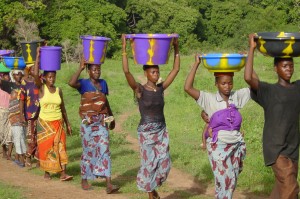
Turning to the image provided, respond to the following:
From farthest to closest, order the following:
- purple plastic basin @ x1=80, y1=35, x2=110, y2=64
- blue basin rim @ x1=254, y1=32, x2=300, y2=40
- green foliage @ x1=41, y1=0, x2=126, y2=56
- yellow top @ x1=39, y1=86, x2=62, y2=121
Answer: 1. green foliage @ x1=41, y1=0, x2=126, y2=56
2. yellow top @ x1=39, y1=86, x2=62, y2=121
3. purple plastic basin @ x1=80, y1=35, x2=110, y2=64
4. blue basin rim @ x1=254, y1=32, x2=300, y2=40

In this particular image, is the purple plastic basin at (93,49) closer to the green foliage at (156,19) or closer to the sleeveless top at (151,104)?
the sleeveless top at (151,104)

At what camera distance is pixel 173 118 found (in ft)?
45.8

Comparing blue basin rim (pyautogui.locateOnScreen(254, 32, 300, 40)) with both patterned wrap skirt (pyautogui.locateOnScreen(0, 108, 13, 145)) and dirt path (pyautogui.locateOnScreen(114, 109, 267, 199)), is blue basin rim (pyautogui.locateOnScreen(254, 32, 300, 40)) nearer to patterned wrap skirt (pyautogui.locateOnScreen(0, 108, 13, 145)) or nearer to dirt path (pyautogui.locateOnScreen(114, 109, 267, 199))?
dirt path (pyautogui.locateOnScreen(114, 109, 267, 199))

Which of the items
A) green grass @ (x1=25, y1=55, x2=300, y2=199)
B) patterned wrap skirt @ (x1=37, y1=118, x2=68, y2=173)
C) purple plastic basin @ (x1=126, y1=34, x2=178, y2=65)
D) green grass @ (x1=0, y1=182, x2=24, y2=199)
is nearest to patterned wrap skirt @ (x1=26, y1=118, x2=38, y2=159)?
green grass @ (x1=25, y1=55, x2=300, y2=199)

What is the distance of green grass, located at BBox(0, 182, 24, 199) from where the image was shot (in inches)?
276

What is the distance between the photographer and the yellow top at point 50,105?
779 cm

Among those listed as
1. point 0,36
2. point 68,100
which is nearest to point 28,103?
point 68,100

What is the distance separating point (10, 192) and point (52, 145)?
3.19 ft

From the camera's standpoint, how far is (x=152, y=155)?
630 centimetres

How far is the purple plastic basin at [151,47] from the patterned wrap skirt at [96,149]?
1576 mm

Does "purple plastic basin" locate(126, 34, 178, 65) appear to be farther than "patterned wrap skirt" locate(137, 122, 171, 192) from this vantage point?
No

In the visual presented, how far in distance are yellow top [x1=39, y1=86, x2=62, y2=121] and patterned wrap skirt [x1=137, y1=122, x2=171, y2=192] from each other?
6.28 ft

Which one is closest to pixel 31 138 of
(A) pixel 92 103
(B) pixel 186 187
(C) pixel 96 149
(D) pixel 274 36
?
(C) pixel 96 149

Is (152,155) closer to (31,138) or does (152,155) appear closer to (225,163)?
(225,163)
